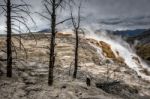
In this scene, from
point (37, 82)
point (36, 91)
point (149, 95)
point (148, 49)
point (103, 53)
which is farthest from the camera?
point (148, 49)

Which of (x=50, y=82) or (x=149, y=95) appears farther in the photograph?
(x=149, y=95)

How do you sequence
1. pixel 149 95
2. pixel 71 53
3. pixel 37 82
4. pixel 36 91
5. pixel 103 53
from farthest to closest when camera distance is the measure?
pixel 103 53, pixel 71 53, pixel 149 95, pixel 37 82, pixel 36 91

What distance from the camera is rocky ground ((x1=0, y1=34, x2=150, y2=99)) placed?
27.1 meters

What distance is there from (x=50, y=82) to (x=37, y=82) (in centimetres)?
156

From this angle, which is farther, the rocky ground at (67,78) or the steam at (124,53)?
the steam at (124,53)

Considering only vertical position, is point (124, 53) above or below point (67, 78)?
above

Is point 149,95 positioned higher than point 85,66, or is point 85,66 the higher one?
point 85,66

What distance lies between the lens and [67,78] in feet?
109

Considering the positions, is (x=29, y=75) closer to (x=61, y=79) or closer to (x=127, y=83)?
(x=61, y=79)

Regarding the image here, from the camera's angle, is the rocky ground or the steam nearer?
the rocky ground

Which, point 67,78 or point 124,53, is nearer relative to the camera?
point 67,78

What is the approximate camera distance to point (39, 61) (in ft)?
137

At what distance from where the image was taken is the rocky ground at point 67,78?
89.0 ft

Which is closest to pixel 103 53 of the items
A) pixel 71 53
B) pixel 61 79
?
pixel 71 53
